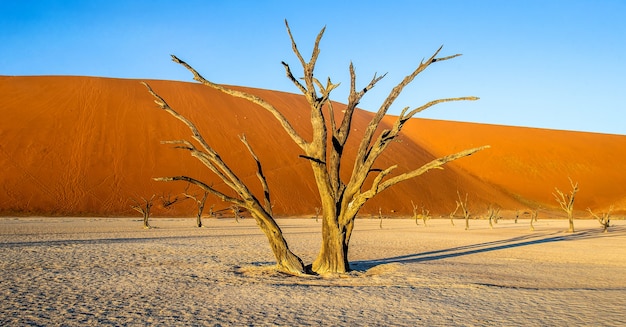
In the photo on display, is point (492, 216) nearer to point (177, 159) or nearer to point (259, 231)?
point (259, 231)

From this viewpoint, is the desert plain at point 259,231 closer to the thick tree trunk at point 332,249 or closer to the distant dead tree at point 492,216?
the thick tree trunk at point 332,249

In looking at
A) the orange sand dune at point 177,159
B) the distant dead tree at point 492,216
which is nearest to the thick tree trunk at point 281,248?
the distant dead tree at point 492,216

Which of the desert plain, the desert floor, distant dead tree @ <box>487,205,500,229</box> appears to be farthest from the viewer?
distant dead tree @ <box>487,205,500,229</box>

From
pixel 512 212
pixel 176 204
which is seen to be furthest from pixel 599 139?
pixel 176 204

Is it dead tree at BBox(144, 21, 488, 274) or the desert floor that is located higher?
dead tree at BBox(144, 21, 488, 274)

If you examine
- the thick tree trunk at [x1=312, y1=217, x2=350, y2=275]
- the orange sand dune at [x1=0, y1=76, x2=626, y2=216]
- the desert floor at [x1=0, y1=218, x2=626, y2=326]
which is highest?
the orange sand dune at [x1=0, y1=76, x2=626, y2=216]

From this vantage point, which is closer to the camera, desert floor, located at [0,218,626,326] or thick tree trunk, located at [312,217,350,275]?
desert floor, located at [0,218,626,326]

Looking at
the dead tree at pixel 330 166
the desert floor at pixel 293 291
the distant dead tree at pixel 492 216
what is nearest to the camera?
the desert floor at pixel 293 291

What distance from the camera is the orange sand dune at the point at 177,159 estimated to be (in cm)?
4028

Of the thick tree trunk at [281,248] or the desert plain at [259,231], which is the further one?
the thick tree trunk at [281,248]

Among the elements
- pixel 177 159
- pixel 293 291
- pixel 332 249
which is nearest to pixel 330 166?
pixel 332 249

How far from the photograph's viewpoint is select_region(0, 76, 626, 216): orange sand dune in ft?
132

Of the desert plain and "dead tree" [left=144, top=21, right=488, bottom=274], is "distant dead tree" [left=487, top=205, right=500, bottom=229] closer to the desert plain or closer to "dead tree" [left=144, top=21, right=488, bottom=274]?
the desert plain

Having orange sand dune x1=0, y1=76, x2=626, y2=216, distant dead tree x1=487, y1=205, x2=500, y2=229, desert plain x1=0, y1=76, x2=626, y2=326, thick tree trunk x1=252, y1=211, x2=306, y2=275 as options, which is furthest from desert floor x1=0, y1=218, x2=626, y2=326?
orange sand dune x1=0, y1=76, x2=626, y2=216
